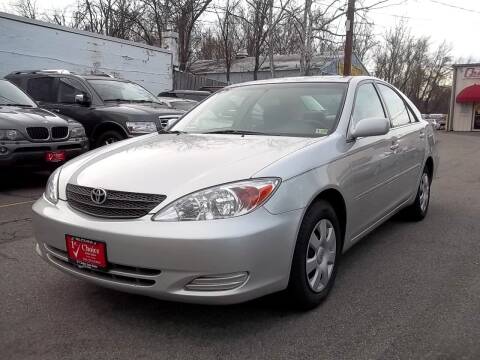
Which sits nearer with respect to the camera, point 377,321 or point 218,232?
point 218,232

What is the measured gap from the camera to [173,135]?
4078 millimetres

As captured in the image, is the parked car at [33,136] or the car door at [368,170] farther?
the parked car at [33,136]

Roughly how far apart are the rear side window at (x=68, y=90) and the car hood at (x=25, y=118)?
4.11 ft

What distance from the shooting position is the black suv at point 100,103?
8.16m

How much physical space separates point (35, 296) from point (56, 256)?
0.49 m

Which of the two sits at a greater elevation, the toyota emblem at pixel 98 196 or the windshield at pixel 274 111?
the windshield at pixel 274 111

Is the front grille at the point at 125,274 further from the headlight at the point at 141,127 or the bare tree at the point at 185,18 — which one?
the bare tree at the point at 185,18

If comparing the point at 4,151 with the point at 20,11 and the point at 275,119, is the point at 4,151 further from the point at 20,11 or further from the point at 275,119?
the point at 20,11

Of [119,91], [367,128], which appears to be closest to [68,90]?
[119,91]

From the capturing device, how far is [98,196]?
287 cm

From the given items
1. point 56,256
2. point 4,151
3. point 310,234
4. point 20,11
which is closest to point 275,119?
point 310,234

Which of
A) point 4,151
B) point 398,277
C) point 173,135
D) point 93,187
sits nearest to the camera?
point 93,187

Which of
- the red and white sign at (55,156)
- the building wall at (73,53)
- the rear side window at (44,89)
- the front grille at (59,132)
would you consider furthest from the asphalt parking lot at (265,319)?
the building wall at (73,53)

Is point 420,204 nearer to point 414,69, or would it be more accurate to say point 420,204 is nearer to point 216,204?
point 216,204
